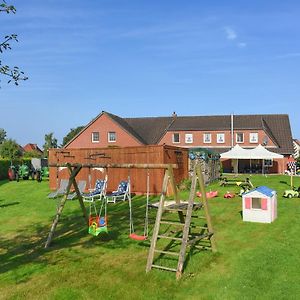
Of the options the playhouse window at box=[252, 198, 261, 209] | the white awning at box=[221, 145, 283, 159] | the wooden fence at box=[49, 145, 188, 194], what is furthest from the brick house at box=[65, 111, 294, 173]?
the playhouse window at box=[252, 198, 261, 209]

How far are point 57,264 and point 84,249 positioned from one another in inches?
59.4

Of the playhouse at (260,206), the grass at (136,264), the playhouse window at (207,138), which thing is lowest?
the grass at (136,264)

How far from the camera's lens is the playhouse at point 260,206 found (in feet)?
45.0

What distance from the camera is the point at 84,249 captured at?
11.6 meters

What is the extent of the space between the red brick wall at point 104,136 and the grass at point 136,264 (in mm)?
31448

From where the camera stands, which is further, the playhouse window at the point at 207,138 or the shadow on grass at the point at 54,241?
the playhouse window at the point at 207,138

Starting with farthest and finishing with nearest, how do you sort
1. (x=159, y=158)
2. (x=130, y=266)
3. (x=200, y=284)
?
(x=159, y=158), (x=130, y=266), (x=200, y=284)

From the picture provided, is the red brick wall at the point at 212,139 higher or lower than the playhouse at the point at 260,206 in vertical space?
higher

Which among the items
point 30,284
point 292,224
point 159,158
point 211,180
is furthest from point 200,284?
point 211,180

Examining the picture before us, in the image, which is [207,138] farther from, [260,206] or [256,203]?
[260,206]

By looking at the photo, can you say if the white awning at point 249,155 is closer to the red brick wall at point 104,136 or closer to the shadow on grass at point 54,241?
the red brick wall at point 104,136

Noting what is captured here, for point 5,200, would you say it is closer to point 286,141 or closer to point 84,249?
point 84,249

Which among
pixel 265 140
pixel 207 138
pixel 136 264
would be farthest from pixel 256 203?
pixel 207 138

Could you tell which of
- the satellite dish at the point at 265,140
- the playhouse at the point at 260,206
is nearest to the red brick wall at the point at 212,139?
the satellite dish at the point at 265,140
